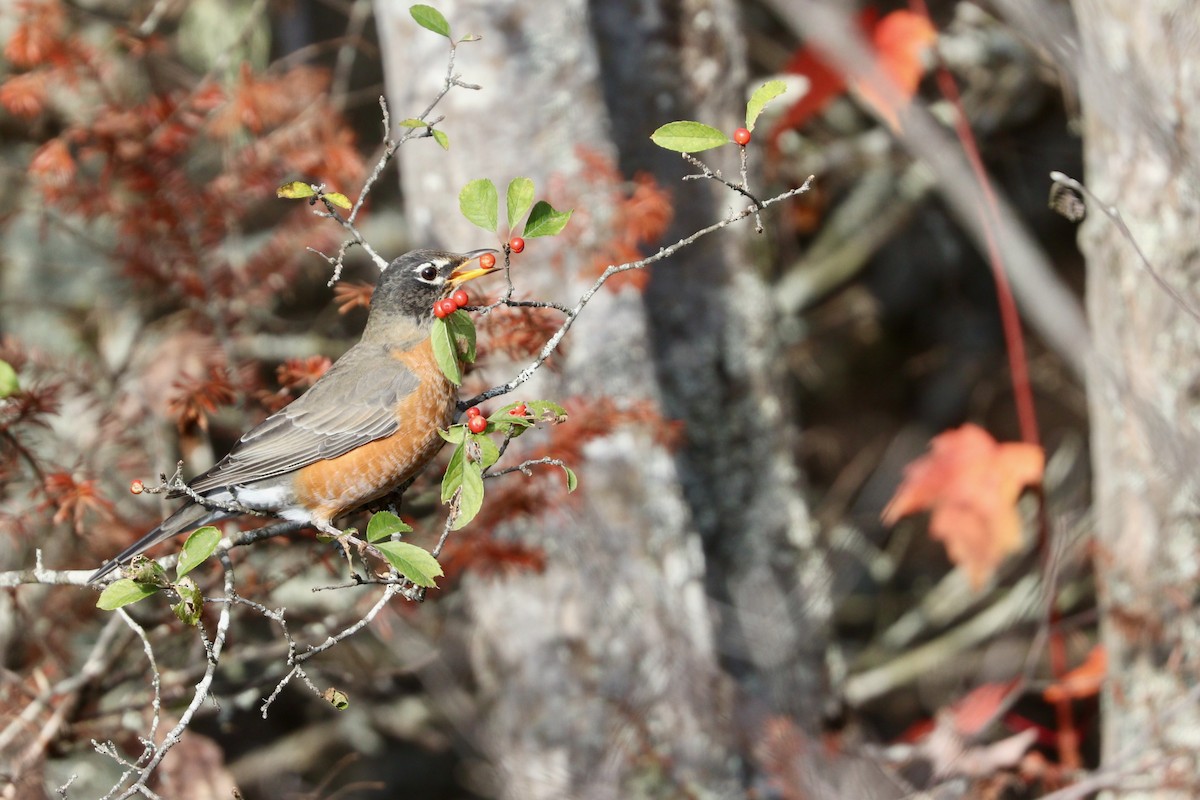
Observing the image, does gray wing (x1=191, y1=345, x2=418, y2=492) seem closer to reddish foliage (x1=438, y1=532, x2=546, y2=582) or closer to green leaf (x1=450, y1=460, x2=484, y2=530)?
reddish foliage (x1=438, y1=532, x2=546, y2=582)

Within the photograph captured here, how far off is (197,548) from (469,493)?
45cm

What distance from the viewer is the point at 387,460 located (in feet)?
9.44

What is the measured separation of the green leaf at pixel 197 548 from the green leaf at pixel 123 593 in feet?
0.29

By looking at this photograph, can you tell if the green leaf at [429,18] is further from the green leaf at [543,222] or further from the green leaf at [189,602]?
the green leaf at [189,602]

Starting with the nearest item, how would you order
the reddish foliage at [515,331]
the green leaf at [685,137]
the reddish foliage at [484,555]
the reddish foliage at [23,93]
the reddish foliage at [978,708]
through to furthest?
the green leaf at [685,137] < the reddish foliage at [515,331] < the reddish foliage at [484,555] < the reddish foliage at [23,93] < the reddish foliage at [978,708]

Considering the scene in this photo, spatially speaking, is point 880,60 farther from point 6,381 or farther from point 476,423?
point 6,381

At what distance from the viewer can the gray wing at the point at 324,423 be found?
3.00m

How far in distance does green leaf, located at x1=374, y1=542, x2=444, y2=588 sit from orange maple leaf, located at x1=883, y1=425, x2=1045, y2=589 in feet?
9.26

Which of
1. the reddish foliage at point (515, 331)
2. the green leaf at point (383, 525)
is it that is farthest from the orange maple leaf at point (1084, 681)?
the green leaf at point (383, 525)

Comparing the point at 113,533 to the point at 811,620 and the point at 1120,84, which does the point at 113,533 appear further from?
the point at 1120,84

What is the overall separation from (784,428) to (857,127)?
117 inches

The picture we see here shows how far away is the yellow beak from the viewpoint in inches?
103

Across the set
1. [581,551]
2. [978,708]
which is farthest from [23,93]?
[978,708]

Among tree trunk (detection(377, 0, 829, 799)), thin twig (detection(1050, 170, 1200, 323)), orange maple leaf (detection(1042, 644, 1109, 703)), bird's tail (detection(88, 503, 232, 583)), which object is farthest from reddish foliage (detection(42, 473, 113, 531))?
orange maple leaf (detection(1042, 644, 1109, 703))
